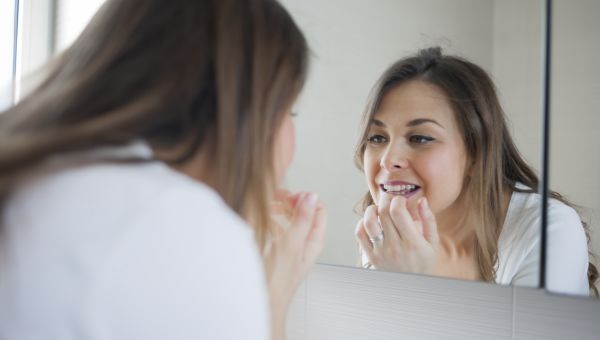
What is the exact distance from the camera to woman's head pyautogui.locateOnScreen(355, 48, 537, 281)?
2.03ft

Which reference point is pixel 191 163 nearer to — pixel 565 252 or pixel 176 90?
pixel 176 90

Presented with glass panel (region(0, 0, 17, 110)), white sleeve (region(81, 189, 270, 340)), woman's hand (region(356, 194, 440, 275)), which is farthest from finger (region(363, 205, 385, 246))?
glass panel (region(0, 0, 17, 110))

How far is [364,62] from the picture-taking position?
0.74m

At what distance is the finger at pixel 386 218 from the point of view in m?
0.72

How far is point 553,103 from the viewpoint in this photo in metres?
0.56

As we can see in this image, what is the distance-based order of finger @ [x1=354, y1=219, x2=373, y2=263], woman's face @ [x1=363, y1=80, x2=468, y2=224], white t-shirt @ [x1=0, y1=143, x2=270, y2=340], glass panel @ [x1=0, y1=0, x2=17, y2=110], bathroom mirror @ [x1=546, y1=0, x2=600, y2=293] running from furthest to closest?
glass panel @ [x1=0, y1=0, x2=17, y2=110], finger @ [x1=354, y1=219, x2=373, y2=263], woman's face @ [x1=363, y1=80, x2=468, y2=224], bathroom mirror @ [x1=546, y1=0, x2=600, y2=293], white t-shirt @ [x1=0, y1=143, x2=270, y2=340]

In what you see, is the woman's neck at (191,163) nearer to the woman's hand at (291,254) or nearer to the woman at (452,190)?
the woman's hand at (291,254)

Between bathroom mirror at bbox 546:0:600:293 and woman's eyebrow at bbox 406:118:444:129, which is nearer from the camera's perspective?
bathroom mirror at bbox 546:0:600:293

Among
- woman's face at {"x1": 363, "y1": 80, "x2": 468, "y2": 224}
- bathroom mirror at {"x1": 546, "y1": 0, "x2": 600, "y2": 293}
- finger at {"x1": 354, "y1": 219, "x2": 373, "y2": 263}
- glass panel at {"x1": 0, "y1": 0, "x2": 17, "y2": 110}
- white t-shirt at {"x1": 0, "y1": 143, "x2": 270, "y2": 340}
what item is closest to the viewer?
white t-shirt at {"x1": 0, "y1": 143, "x2": 270, "y2": 340}

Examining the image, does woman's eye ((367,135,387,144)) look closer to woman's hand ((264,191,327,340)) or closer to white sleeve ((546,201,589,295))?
woman's hand ((264,191,327,340))

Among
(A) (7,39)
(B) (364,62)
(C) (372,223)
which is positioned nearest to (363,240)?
(C) (372,223)

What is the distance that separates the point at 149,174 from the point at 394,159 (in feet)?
1.26

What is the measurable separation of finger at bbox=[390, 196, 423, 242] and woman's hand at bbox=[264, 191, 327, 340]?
0.09 meters

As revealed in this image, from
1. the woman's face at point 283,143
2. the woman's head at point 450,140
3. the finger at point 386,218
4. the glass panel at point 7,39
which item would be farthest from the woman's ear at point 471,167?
the glass panel at point 7,39
